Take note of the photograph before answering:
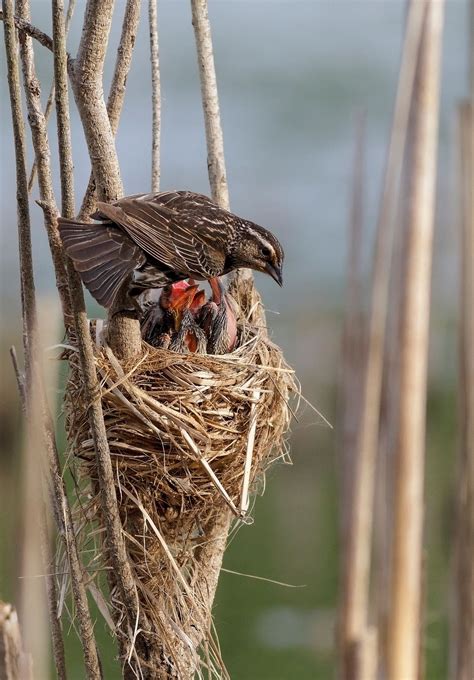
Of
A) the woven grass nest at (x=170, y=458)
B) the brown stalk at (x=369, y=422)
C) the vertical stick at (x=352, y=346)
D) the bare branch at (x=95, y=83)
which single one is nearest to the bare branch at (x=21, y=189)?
the bare branch at (x=95, y=83)

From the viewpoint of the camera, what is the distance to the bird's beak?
3.38 m

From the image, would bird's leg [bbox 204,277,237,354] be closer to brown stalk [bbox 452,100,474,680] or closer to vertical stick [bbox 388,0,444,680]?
brown stalk [bbox 452,100,474,680]

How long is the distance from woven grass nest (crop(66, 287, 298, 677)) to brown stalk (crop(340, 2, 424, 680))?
125cm

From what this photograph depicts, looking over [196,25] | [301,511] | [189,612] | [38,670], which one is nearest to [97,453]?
[38,670]

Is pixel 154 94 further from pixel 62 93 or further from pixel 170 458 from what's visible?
pixel 170 458

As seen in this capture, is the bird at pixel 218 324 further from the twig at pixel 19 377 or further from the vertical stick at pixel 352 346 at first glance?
the vertical stick at pixel 352 346

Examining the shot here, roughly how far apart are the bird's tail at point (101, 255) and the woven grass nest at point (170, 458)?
25 cm

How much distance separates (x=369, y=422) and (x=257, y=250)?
2054mm

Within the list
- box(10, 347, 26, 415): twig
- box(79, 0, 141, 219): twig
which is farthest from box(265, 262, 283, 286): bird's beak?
box(10, 347, 26, 415): twig

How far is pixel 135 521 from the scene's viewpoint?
268 cm

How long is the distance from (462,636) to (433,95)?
2.68 ft

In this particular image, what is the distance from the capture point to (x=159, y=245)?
111 inches

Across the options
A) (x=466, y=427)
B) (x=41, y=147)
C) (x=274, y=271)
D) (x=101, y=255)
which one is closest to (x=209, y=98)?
(x=274, y=271)

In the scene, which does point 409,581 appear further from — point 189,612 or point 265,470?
point 265,470
